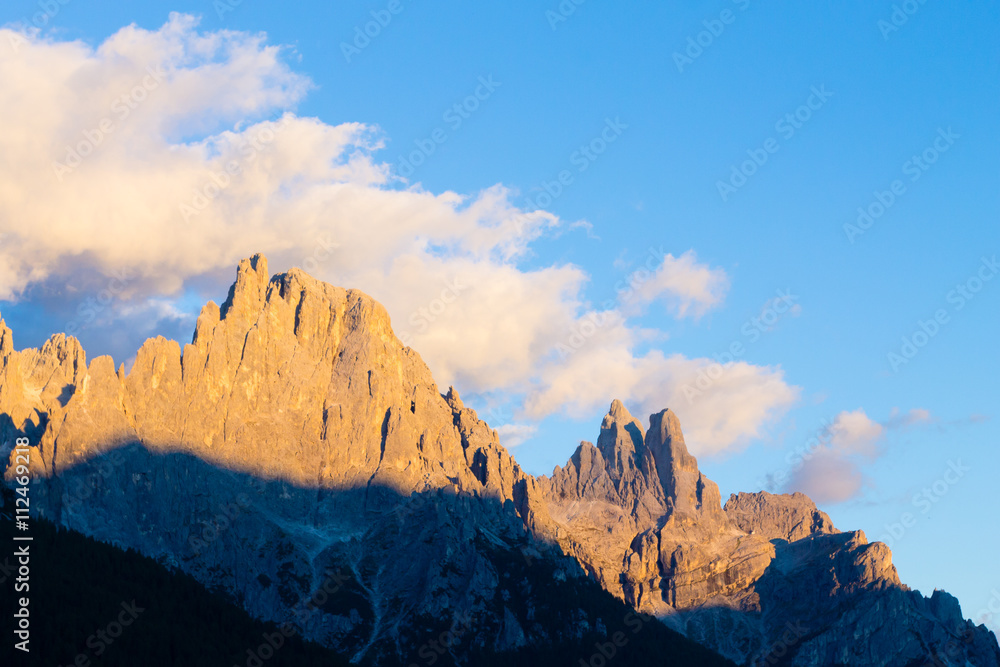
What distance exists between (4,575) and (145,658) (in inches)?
1077

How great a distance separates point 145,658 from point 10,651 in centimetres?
2285

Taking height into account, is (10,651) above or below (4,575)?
below

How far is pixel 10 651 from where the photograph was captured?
18388cm

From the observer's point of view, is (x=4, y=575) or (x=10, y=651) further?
(x=4, y=575)

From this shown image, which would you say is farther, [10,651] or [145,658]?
[145,658]

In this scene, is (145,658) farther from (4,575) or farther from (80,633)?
(4,575)

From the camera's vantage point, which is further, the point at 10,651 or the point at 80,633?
the point at 80,633

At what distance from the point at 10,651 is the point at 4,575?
1907cm

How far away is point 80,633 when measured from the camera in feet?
648

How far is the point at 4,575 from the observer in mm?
199250

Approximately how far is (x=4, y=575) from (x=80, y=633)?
53.4 ft

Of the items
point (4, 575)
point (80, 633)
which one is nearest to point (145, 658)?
point (80, 633)

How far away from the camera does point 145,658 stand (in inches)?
7835
